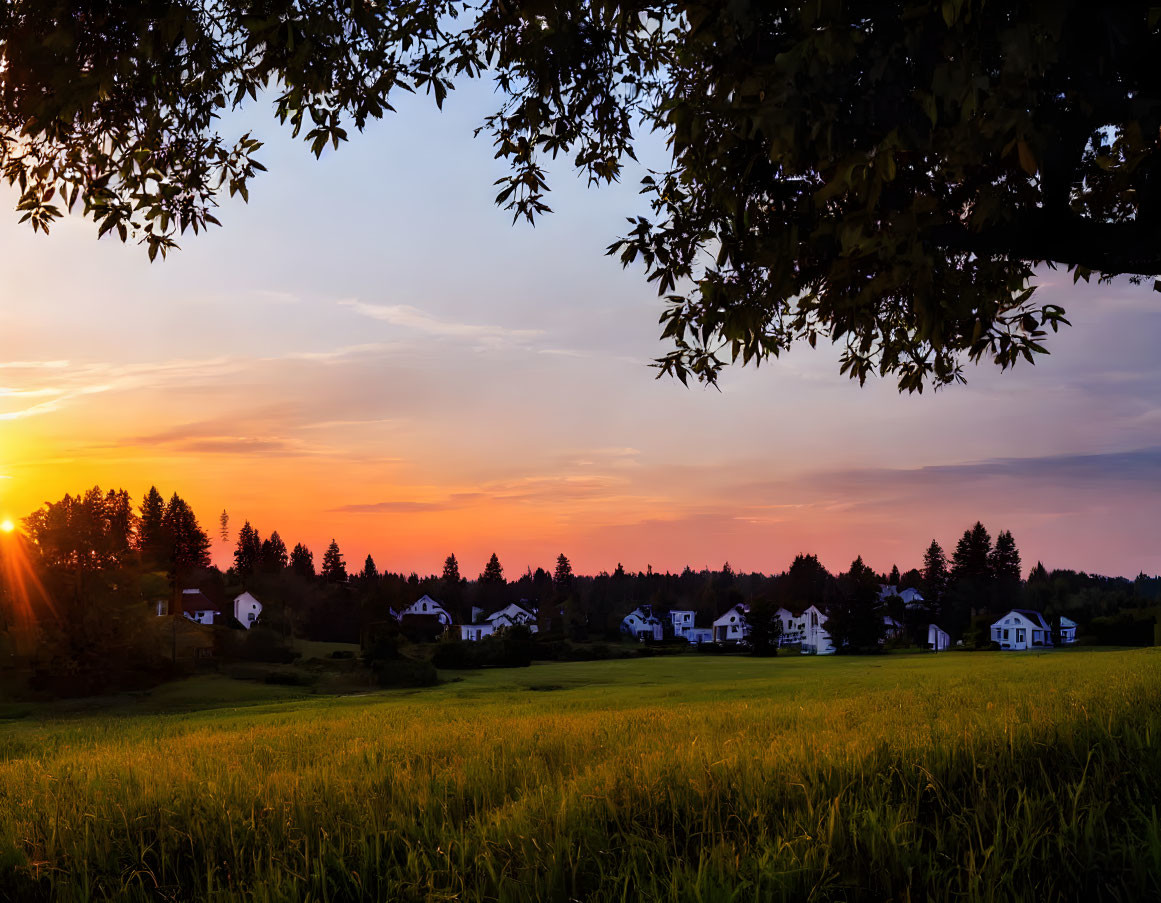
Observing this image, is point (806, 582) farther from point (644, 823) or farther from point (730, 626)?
point (644, 823)

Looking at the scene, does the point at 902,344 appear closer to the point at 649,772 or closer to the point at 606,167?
the point at 606,167

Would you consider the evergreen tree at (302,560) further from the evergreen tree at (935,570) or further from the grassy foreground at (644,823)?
the grassy foreground at (644,823)

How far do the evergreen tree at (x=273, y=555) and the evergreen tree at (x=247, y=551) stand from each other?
911 millimetres

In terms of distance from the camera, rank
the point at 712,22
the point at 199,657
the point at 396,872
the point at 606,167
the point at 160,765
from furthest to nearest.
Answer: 1. the point at 199,657
2. the point at 606,167
3. the point at 160,765
4. the point at 712,22
5. the point at 396,872

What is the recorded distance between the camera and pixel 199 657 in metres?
67.7

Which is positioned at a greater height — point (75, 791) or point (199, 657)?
point (75, 791)

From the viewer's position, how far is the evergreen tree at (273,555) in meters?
146

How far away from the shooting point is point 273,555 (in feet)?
513

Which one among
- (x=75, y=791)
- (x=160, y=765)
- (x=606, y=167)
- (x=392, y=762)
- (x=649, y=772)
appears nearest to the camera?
(x=649, y=772)

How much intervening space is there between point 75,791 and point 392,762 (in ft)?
8.18

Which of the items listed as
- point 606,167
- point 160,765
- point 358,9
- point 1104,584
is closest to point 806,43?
point 358,9

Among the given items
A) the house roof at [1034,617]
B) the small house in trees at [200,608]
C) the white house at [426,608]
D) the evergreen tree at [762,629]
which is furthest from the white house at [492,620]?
the house roof at [1034,617]

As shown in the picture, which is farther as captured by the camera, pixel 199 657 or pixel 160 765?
pixel 199 657

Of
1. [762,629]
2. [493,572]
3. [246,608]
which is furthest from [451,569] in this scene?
[762,629]
